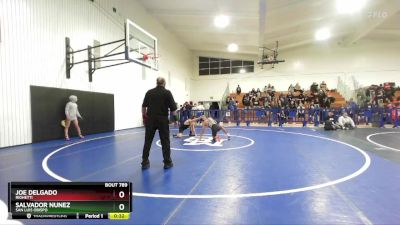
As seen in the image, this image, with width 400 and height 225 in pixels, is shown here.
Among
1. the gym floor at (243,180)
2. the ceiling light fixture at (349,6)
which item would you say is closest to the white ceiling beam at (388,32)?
the ceiling light fixture at (349,6)

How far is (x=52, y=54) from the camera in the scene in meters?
10.4

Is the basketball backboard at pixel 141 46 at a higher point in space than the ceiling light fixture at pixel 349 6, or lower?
lower

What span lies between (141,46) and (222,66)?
17.4m

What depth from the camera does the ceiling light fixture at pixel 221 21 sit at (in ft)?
55.6

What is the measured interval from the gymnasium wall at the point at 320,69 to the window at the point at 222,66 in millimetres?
532

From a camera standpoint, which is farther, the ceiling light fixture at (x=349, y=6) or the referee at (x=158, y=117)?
the ceiling light fixture at (x=349, y=6)

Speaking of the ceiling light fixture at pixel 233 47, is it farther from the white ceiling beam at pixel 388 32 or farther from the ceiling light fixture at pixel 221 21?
the white ceiling beam at pixel 388 32

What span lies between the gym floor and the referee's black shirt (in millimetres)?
1181

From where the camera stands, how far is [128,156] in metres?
6.52

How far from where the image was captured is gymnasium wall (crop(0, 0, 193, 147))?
337 inches

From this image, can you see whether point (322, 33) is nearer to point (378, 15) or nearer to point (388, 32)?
point (378, 15)
